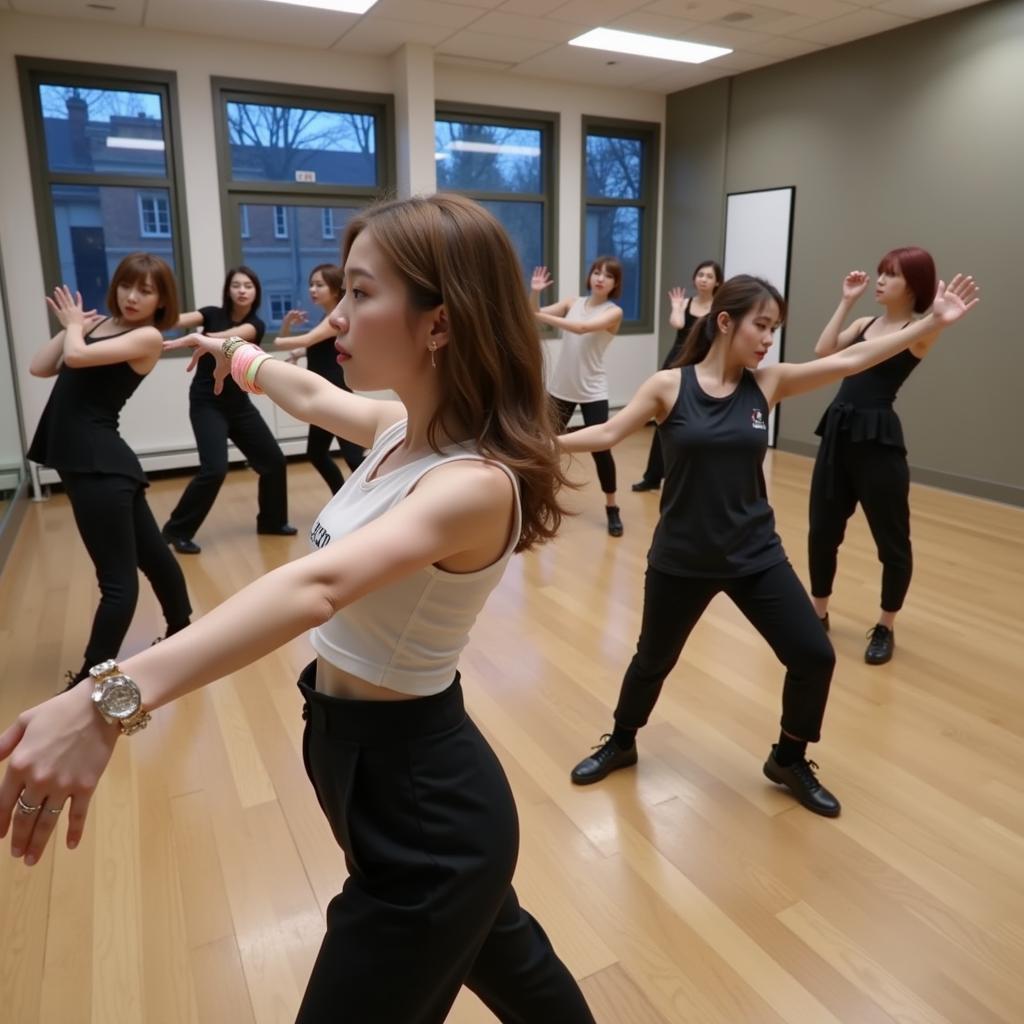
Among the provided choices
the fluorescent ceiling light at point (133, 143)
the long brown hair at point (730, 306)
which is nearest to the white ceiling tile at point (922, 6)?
the long brown hair at point (730, 306)

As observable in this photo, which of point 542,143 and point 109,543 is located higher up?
point 542,143

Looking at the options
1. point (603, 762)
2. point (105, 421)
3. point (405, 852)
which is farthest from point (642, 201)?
point (405, 852)

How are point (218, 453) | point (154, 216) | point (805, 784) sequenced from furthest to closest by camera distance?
1. point (154, 216)
2. point (218, 453)
3. point (805, 784)

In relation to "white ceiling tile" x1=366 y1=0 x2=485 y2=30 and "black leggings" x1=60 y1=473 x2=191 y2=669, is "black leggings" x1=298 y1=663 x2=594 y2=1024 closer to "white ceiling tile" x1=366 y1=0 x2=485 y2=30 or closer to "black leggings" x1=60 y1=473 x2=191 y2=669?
"black leggings" x1=60 y1=473 x2=191 y2=669

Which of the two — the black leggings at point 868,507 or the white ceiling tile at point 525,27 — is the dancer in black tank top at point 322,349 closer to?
the white ceiling tile at point 525,27

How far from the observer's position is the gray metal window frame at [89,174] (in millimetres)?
5621

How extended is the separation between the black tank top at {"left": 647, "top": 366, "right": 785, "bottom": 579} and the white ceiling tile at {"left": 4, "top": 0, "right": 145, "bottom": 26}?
196 inches

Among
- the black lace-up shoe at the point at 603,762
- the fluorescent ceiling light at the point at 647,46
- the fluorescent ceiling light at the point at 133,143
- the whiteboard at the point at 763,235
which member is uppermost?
the fluorescent ceiling light at the point at 647,46

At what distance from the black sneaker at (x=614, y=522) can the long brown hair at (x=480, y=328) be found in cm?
387

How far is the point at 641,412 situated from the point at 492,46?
517 centimetres

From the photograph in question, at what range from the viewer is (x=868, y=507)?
3.28 m

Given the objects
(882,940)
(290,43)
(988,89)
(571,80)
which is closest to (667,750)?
(882,940)

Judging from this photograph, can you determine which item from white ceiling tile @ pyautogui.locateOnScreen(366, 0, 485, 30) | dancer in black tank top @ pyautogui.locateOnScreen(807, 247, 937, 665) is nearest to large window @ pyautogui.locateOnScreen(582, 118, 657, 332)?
white ceiling tile @ pyautogui.locateOnScreen(366, 0, 485, 30)

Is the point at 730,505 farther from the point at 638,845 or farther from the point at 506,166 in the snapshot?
the point at 506,166
